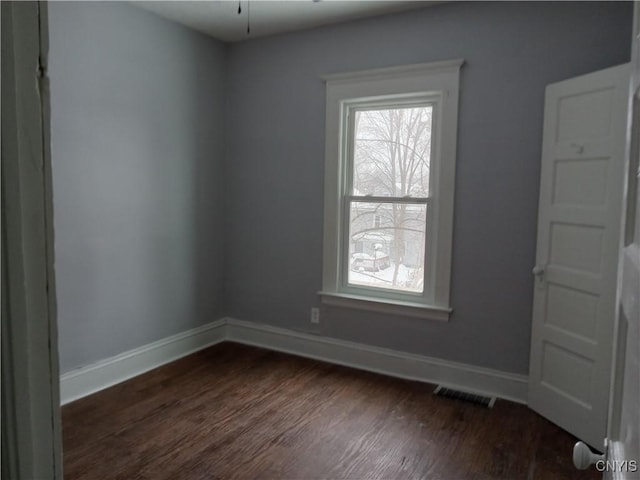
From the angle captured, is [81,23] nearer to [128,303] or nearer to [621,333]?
[128,303]

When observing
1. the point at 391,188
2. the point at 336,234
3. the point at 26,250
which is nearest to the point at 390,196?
the point at 391,188

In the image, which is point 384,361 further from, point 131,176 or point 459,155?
point 131,176

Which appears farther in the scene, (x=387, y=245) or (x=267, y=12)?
(x=387, y=245)

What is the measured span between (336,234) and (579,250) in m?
1.72

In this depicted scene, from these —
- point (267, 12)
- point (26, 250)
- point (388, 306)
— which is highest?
point (267, 12)

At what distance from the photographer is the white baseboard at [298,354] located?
3098mm

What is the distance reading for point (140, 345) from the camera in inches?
137

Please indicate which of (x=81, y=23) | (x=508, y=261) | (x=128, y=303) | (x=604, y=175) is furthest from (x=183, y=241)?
(x=604, y=175)

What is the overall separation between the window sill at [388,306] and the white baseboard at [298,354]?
303 mm

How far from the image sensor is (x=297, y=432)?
2.66 meters

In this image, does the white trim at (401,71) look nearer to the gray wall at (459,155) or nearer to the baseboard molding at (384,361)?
the gray wall at (459,155)

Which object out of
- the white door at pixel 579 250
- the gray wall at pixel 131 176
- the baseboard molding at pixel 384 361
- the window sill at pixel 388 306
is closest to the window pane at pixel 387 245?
the window sill at pixel 388 306

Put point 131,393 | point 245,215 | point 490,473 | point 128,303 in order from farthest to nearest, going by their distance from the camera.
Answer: point 245,215, point 128,303, point 131,393, point 490,473

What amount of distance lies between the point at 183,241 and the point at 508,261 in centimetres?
247
